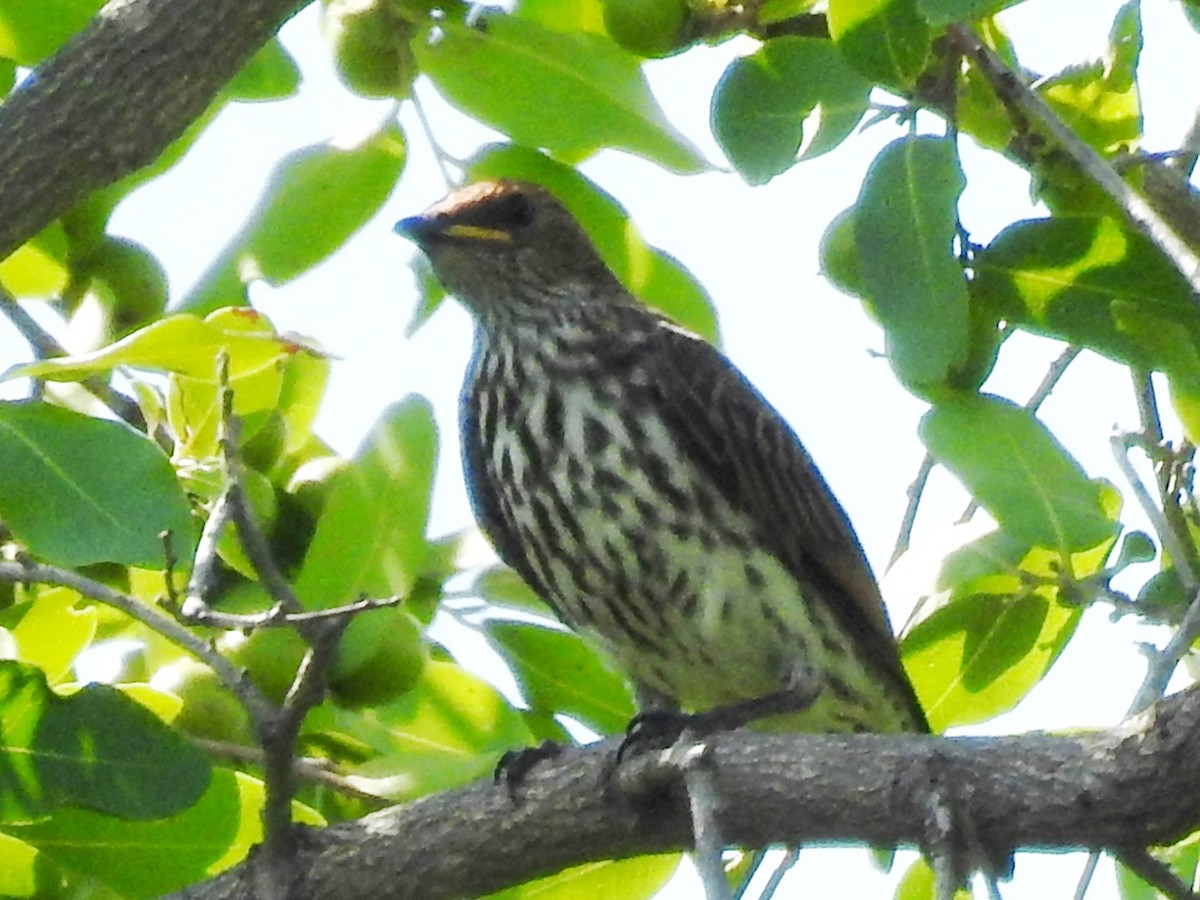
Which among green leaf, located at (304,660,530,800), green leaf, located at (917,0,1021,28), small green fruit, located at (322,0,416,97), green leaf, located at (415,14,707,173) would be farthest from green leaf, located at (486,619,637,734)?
green leaf, located at (917,0,1021,28)

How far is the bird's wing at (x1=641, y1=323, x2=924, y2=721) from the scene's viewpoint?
3717 millimetres

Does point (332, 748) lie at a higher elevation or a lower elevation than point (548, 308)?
lower

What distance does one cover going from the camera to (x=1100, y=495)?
9.93 feet

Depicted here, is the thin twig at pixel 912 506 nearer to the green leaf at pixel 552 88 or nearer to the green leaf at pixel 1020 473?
the green leaf at pixel 1020 473

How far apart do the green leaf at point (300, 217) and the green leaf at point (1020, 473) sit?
3.14 feet

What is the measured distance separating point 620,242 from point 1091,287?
2.49 ft

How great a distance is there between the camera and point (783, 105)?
288 cm

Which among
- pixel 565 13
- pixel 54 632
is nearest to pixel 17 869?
pixel 54 632

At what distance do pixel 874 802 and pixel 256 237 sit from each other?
129 centimetres

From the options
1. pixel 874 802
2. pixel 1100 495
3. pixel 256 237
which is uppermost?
pixel 256 237

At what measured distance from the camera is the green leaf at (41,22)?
2.99 metres

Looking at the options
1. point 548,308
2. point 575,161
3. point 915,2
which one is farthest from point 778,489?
point 915,2

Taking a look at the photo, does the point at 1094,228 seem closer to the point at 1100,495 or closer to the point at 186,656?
the point at 1100,495

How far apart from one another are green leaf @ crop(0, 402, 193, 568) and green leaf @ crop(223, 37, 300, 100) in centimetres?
76
